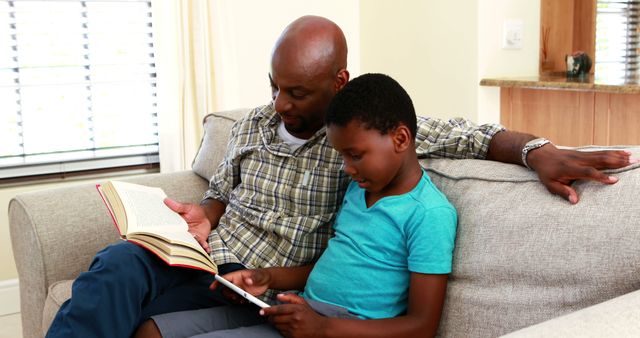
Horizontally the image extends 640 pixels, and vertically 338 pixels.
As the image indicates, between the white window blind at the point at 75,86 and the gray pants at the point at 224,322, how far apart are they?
190 centimetres

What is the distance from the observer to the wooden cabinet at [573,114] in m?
3.13

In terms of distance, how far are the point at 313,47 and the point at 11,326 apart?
205cm

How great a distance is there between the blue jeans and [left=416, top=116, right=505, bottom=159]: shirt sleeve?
52 cm

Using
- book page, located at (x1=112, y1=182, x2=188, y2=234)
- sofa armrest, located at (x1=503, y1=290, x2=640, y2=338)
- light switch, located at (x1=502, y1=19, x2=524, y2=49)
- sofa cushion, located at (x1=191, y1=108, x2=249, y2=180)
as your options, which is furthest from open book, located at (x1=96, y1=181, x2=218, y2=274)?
light switch, located at (x1=502, y1=19, x2=524, y2=49)

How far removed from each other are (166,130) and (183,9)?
537 mm

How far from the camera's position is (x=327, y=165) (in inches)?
69.6

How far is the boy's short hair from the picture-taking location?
4.85 feet

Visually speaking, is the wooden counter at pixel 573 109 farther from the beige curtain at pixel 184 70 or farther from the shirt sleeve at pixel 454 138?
the shirt sleeve at pixel 454 138

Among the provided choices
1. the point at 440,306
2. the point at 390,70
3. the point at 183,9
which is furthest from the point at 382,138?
the point at 390,70

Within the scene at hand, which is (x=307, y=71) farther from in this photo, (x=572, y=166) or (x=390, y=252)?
(x=572, y=166)

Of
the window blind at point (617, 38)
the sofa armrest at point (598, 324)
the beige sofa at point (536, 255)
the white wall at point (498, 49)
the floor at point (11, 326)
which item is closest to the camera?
the sofa armrest at point (598, 324)

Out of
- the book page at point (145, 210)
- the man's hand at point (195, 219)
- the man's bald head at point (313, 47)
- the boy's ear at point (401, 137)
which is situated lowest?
the man's hand at point (195, 219)

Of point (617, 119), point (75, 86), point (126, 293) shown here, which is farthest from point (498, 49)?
point (126, 293)

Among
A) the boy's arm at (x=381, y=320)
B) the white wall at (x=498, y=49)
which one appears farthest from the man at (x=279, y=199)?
the white wall at (x=498, y=49)
